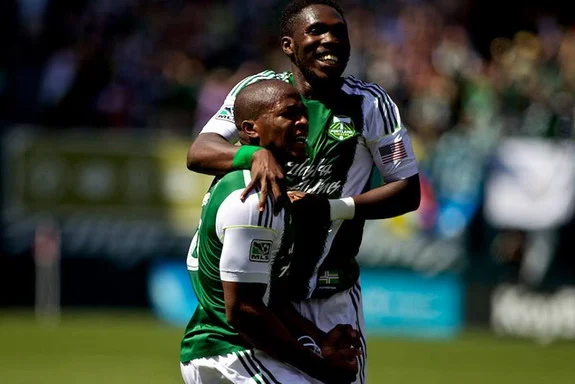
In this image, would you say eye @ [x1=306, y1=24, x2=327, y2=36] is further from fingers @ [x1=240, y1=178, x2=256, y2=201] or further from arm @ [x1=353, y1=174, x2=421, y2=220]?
fingers @ [x1=240, y1=178, x2=256, y2=201]

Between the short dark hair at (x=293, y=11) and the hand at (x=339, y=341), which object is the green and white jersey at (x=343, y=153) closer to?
the short dark hair at (x=293, y=11)

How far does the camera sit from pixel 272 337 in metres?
5.32

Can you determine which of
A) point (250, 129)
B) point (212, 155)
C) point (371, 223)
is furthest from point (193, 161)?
point (371, 223)

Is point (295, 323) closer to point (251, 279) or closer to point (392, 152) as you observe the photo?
point (251, 279)

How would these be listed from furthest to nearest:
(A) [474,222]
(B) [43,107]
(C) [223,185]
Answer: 1. (B) [43,107]
2. (A) [474,222]
3. (C) [223,185]

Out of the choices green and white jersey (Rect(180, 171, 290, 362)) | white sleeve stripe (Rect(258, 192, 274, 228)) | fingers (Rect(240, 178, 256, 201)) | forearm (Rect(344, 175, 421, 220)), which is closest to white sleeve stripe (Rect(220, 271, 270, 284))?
green and white jersey (Rect(180, 171, 290, 362))

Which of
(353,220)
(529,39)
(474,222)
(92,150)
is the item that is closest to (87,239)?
(92,150)

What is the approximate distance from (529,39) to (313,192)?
13525mm

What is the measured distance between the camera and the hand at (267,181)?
17.1ft

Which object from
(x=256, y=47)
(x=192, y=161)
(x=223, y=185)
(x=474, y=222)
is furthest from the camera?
(x=256, y=47)

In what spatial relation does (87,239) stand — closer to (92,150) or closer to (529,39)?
(92,150)

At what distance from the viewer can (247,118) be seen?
17.9 ft

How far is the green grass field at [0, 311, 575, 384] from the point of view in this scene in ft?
42.1

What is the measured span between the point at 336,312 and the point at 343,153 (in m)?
0.77
